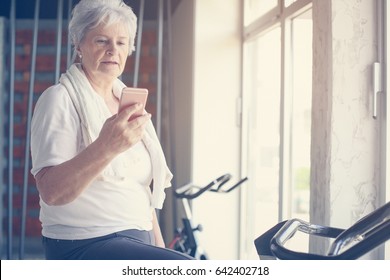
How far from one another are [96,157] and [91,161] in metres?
0.01

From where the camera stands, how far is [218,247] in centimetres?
212

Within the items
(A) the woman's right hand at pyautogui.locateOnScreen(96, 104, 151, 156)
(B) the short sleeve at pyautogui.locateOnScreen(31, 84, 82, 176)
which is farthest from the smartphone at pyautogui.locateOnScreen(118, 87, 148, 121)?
(B) the short sleeve at pyautogui.locateOnScreen(31, 84, 82, 176)

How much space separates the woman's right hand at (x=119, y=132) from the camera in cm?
89

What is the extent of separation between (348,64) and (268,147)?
0.76 m

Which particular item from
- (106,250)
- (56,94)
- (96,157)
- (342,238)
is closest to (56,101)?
(56,94)

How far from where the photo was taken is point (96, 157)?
88 cm

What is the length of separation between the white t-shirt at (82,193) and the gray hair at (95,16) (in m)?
0.14

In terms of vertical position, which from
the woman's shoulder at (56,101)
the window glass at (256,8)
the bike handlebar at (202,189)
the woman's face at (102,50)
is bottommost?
the bike handlebar at (202,189)

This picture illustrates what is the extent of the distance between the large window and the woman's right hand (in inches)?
27.6

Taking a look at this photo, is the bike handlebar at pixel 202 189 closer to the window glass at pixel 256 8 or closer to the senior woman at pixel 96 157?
the window glass at pixel 256 8

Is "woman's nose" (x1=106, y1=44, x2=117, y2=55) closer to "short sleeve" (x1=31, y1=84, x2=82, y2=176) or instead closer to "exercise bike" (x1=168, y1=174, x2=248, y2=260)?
"short sleeve" (x1=31, y1=84, x2=82, y2=176)

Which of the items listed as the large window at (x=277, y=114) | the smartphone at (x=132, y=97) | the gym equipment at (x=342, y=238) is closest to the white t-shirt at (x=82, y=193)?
the smartphone at (x=132, y=97)
